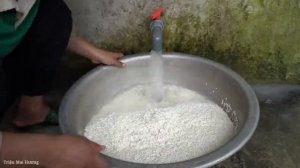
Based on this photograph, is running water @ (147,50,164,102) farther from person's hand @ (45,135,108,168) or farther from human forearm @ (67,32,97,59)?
person's hand @ (45,135,108,168)

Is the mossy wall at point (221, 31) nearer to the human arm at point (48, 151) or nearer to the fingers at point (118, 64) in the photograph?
the fingers at point (118, 64)

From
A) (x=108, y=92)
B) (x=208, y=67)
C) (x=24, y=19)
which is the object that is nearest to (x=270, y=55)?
(x=208, y=67)

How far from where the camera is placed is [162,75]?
171 centimetres

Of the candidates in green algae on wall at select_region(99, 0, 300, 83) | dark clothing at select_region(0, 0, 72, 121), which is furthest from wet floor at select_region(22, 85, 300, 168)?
dark clothing at select_region(0, 0, 72, 121)

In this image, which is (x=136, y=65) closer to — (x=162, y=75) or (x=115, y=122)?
(x=162, y=75)

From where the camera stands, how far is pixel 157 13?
1619mm

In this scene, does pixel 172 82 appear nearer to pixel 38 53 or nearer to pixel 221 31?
pixel 221 31

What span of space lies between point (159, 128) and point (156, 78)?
303 mm

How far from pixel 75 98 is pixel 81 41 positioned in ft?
Answer: 0.73

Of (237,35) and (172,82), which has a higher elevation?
(237,35)

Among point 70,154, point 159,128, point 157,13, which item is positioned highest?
point 157,13

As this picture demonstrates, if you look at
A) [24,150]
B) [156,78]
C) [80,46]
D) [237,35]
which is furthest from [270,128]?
[24,150]

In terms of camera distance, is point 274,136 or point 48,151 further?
point 274,136

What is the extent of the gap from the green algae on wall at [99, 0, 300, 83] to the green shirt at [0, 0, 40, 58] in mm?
492
